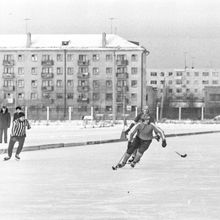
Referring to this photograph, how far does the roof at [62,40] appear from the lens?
109m

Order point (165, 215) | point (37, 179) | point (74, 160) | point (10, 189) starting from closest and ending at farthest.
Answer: point (165, 215) < point (10, 189) < point (37, 179) < point (74, 160)

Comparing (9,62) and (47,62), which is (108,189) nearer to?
(47,62)

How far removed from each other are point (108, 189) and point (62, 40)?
99.0 metres

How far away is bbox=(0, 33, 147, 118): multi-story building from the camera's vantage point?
109125mm

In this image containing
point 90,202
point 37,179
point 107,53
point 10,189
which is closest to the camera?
point 90,202

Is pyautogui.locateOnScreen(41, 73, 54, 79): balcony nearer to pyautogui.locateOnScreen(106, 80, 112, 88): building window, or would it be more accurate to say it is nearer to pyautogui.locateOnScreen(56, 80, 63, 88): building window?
pyautogui.locateOnScreen(56, 80, 63, 88): building window

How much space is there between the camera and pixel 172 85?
7126 inches

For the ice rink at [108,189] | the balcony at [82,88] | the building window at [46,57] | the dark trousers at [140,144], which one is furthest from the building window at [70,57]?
the dark trousers at [140,144]

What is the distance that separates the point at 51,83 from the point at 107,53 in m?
10.1

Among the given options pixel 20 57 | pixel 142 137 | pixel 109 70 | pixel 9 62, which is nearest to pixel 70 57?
pixel 109 70

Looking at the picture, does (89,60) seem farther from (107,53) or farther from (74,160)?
(74,160)

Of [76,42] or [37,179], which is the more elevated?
[76,42]

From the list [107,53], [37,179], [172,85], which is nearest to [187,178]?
[37,179]

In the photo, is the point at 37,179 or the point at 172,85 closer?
the point at 37,179
